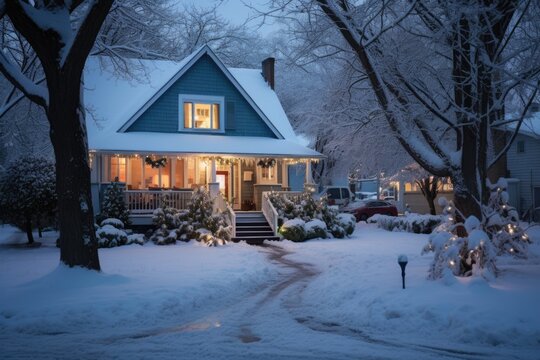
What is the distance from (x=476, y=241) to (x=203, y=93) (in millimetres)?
18401

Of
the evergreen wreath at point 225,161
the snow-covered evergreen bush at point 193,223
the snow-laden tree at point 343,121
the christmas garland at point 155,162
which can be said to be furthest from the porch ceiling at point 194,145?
the snow-covered evergreen bush at point 193,223

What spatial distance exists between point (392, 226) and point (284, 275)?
1425 cm

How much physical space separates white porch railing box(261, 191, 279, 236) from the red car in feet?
35.9

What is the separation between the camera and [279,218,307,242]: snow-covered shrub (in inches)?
843

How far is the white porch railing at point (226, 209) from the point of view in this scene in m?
21.9

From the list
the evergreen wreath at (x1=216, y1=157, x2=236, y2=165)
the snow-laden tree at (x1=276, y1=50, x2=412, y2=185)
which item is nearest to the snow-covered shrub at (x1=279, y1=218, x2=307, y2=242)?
the snow-laden tree at (x1=276, y1=50, x2=412, y2=185)

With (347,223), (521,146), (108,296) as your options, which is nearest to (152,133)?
(347,223)

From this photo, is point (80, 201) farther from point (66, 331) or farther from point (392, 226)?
point (392, 226)

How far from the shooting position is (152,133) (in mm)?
24703

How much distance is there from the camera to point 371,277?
1154 cm

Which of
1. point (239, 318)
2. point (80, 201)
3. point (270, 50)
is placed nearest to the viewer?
point (239, 318)

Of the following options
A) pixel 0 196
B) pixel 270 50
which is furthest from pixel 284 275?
pixel 270 50

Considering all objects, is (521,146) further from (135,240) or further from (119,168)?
(135,240)

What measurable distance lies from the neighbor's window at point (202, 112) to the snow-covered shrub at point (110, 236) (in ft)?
24.3
